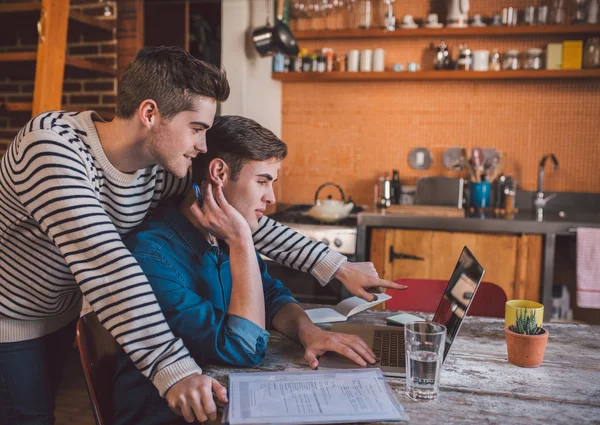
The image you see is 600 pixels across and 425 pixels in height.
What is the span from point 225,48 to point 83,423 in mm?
2422

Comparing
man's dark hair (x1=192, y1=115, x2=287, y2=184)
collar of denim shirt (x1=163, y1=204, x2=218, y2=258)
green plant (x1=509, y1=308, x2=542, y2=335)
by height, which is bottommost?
green plant (x1=509, y1=308, x2=542, y2=335)

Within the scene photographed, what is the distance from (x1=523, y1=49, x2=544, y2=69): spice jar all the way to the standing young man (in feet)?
8.64

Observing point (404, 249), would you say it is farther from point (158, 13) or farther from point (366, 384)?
point (158, 13)

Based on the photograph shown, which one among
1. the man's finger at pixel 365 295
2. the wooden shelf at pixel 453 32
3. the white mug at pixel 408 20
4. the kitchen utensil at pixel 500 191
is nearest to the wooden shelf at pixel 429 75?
the wooden shelf at pixel 453 32

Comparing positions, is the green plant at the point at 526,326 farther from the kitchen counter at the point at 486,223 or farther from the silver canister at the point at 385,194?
the silver canister at the point at 385,194

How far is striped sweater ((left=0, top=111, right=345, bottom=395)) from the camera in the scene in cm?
121

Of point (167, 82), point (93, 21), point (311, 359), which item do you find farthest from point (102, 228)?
point (93, 21)

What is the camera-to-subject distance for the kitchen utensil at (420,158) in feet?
13.5

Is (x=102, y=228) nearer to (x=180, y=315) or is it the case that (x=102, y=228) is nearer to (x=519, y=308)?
(x=180, y=315)

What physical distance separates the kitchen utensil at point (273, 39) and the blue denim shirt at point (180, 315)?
7.91 feet

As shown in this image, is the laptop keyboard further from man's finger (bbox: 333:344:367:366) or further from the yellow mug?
the yellow mug

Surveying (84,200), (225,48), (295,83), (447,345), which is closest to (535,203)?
(295,83)

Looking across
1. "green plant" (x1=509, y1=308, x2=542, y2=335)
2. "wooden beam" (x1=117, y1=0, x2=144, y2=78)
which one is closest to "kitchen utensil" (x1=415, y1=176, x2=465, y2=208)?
"wooden beam" (x1=117, y1=0, x2=144, y2=78)

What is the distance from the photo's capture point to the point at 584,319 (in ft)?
12.3
